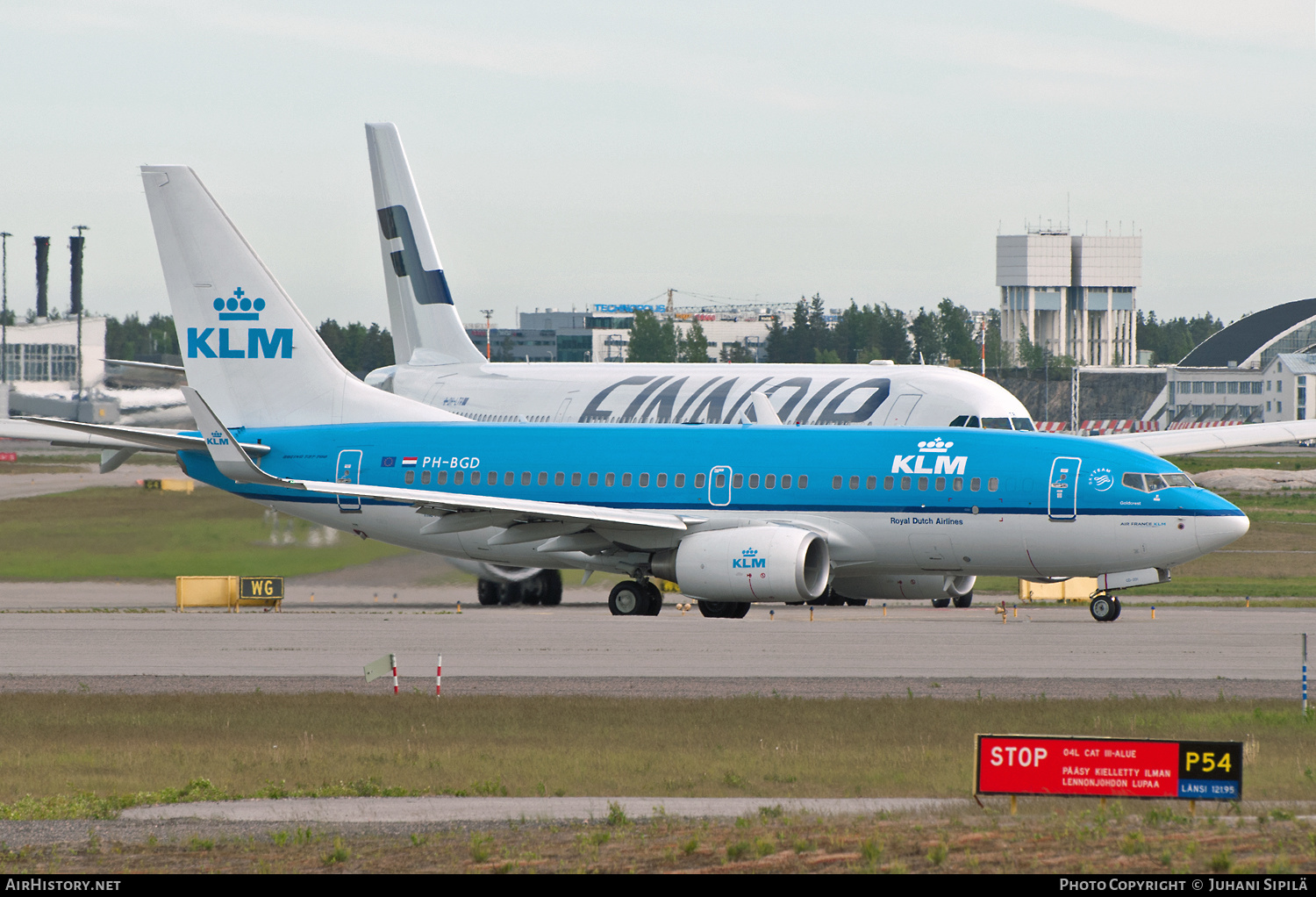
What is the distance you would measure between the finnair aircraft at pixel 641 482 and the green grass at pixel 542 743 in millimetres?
10316

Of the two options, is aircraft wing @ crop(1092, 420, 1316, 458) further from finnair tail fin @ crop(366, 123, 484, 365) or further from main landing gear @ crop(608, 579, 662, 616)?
finnair tail fin @ crop(366, 123, 484, 365)

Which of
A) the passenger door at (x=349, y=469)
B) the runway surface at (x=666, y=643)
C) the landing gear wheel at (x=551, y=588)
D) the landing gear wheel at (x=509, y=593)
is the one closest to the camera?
the runway surface at (x=666, y=643)

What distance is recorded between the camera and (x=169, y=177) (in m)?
44.5

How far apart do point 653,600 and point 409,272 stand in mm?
24408

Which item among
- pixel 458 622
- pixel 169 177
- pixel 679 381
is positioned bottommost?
pixel 458 622

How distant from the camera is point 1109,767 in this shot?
55.0 feet

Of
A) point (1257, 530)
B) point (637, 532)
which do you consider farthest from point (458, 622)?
point (1257, 530)

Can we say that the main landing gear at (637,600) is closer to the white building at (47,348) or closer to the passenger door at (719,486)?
the passenger door at (719,486)

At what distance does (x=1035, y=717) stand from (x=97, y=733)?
46.7ft

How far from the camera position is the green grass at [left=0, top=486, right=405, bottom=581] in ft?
171

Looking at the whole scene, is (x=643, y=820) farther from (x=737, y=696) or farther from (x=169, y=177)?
(x=169, y=177)

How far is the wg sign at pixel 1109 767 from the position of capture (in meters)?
16.5

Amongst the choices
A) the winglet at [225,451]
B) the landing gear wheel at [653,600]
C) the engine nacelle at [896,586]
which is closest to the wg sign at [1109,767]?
the engine nacelle at [896,586]

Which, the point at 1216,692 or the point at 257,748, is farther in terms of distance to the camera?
the point at 1216,692
